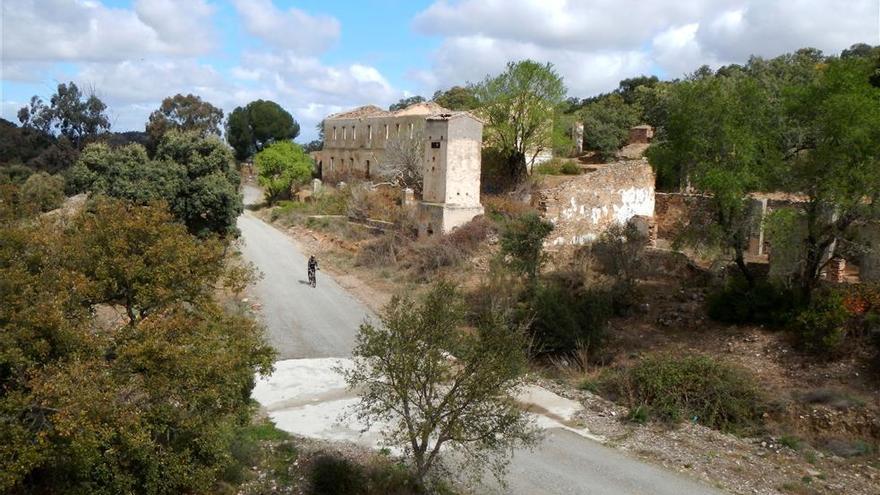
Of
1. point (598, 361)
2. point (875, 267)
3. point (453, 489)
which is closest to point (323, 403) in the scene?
point (453, 489)

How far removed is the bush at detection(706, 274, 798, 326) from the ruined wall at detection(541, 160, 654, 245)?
283 inches

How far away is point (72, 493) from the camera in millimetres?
8469

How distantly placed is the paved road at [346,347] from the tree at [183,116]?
23206mm

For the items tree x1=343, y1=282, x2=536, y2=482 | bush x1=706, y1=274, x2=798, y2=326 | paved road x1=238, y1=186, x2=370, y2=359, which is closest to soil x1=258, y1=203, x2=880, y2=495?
bush x1=706, y1=274, x2=798, y2=326

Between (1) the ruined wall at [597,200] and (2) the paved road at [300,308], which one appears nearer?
(2) the paved road at [300,308]

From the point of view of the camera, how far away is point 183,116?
5397cm

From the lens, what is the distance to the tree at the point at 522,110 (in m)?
32.0

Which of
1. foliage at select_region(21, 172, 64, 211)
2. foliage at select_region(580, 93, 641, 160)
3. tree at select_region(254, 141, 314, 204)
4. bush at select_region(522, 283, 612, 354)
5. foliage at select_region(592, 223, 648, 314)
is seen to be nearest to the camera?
bush at select_region(522, 283, 612, 354)

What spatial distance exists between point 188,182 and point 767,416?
1945 centimetres

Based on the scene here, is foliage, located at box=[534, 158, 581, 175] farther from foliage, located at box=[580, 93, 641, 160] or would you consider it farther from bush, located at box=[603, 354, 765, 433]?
bush, located at box=[603, 354, 765, 433]

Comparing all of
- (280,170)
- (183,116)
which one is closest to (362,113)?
(280,170)

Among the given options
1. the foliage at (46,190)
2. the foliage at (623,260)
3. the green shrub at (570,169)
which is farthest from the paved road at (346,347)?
the green shrub at (570,169)

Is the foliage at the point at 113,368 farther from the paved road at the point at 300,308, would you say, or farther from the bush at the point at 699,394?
the bush at the point at 699,394

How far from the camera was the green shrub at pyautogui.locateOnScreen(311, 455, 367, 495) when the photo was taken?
10219 millimetres
